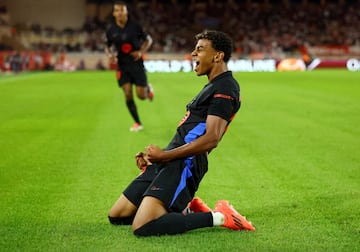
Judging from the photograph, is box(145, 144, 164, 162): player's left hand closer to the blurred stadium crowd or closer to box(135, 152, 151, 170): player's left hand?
box(135, 152, 151, 170): player's left hand

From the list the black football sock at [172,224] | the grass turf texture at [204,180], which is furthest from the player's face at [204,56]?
the grass turf texture at [204,180]

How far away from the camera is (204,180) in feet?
26.9

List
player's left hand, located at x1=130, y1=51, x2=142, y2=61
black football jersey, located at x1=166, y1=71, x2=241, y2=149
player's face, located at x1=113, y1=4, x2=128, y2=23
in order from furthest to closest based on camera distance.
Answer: player's left hand, located at x1=130, y1=51, x2=142, y2=61 < player's face, located at x1=113, y1=4, x2=128, y2=23 < black football jersey, located at x1=166, y1=71, x2=241, y2=149

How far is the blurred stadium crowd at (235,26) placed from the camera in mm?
55281

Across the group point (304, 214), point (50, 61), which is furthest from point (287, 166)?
point (50, 61)

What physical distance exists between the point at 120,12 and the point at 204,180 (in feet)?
18.7

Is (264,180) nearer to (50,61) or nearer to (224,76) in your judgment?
(224,76)

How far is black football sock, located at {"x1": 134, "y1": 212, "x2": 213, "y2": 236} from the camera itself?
5473 mm

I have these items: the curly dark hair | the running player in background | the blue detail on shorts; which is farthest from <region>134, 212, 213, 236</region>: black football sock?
the running player in background

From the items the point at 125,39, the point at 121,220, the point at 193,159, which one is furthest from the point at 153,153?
the point at 125,39

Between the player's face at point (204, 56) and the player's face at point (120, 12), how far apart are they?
7.31 meters

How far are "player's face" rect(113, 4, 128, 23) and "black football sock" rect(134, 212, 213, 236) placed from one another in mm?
7860

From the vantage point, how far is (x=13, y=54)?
43906 millimetres

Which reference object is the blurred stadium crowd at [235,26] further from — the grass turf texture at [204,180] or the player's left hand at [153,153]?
the player's left hand at [153,153]
